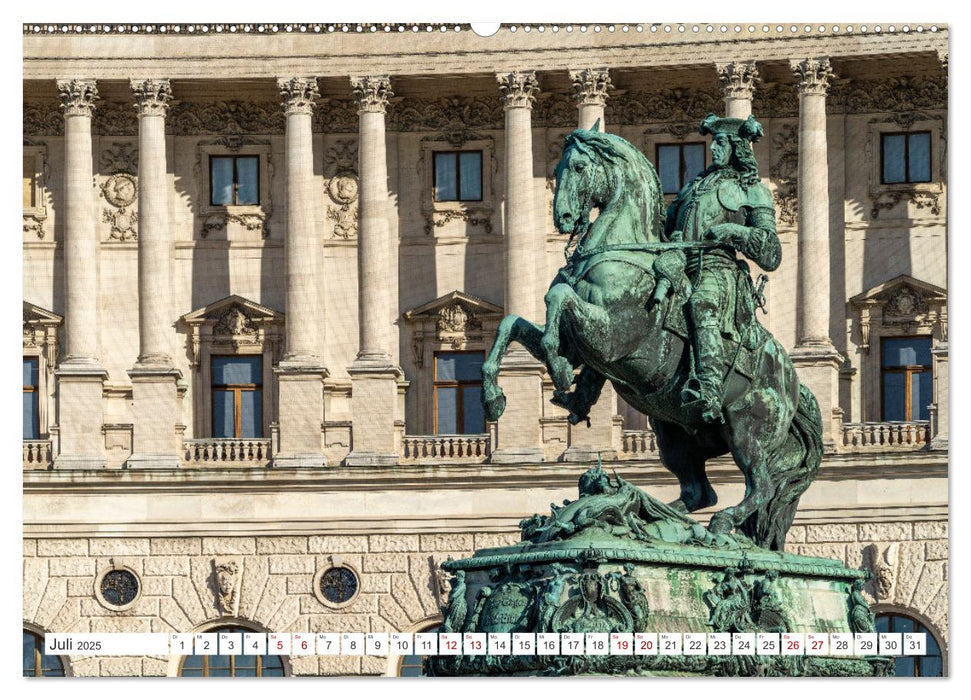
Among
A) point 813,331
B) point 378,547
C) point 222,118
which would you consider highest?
point 222,118

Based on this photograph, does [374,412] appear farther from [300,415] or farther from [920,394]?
[920,394]

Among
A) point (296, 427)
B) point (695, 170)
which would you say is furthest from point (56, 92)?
point (695, 170)

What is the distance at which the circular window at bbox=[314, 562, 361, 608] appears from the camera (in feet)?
170

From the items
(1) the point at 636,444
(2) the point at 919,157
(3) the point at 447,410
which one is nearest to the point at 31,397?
(3) the point at 447,410

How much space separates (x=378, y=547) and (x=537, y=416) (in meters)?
3.37

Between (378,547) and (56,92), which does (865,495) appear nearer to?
(378,547)

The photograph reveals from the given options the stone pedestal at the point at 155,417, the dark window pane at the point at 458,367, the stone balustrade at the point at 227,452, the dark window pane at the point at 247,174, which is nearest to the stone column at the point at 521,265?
the dark window pane at the point at 458,367

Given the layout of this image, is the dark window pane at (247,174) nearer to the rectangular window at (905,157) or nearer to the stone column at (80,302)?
the stone column at (80,302)

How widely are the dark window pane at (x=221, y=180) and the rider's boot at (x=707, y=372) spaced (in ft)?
113

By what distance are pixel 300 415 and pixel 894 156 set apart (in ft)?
35.2

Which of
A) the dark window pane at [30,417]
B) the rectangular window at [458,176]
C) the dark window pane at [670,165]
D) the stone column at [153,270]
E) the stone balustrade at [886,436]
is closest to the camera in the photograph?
the stone balustrade at [886,436]

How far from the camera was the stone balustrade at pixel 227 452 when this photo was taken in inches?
2082

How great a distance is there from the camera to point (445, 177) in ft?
182

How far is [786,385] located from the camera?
73.9ft
